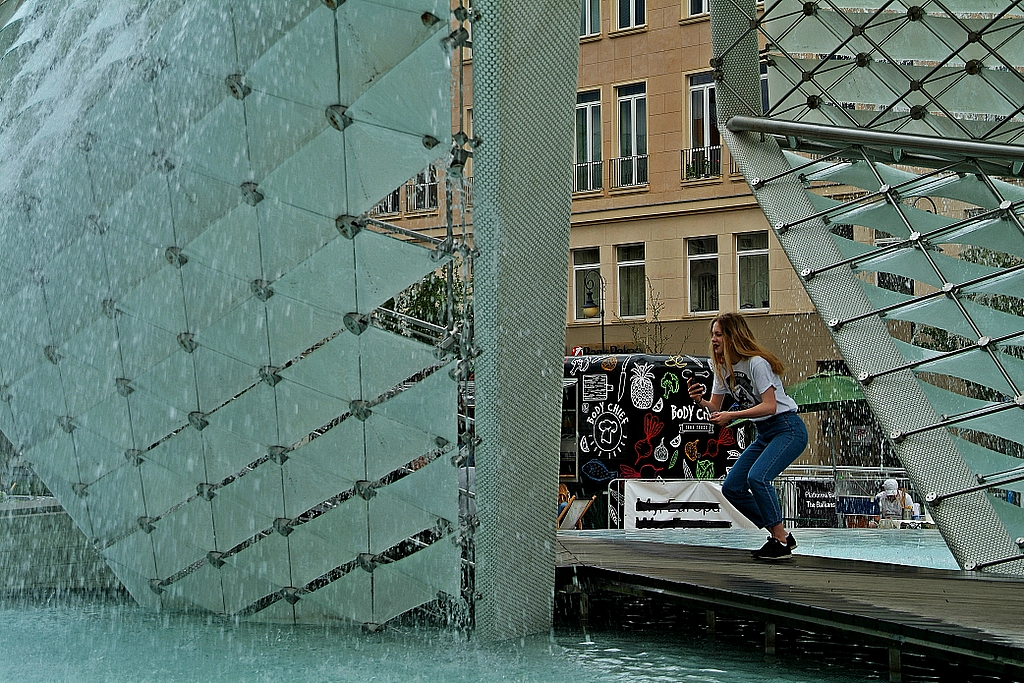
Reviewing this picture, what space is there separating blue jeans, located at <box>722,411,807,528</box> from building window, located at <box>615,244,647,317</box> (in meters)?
22.6

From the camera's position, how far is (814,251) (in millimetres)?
8969

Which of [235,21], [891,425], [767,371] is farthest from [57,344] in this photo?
[891,425]

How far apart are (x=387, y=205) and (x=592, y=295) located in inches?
937

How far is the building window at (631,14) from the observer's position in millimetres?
30078

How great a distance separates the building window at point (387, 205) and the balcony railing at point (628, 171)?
24.3 metres

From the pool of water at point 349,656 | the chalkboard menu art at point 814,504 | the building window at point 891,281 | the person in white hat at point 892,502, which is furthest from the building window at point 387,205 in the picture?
the building window at point 891,281

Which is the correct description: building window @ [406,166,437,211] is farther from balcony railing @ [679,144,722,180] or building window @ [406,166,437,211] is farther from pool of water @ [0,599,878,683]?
balcony railing @ [679,144,722,180]

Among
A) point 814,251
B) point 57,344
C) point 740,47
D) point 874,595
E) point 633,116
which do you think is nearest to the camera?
point 874,595

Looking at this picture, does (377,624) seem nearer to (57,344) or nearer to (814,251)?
(57,344)

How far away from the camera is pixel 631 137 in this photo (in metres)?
30.4

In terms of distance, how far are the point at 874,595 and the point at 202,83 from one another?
4088mm

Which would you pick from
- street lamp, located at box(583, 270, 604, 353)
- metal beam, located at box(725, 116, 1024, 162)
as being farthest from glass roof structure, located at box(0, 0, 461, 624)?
street lamp, located at box(583, 270, 604, 353)

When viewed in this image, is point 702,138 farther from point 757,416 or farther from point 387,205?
point 387,205

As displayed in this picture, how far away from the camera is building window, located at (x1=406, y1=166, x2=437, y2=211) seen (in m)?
5.94
